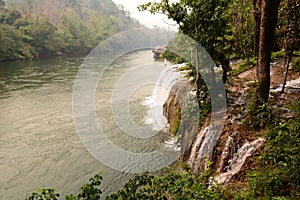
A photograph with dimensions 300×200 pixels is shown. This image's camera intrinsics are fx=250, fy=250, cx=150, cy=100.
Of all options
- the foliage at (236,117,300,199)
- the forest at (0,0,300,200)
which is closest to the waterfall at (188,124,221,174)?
the forest at (0,0,300,200)

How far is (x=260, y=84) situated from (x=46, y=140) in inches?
348

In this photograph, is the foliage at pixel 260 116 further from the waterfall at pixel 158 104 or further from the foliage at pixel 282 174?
the waterfall at pixel 158 104

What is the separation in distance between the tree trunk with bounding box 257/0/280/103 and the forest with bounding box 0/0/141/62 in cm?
4031

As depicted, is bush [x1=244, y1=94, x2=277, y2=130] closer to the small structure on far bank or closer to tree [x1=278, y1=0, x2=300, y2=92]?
tree [x1=278, y1=0, x2=300, y2=92]

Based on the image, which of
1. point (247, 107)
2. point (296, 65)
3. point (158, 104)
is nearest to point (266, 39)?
point (247, 107)

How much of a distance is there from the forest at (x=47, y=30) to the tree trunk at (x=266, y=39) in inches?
1587

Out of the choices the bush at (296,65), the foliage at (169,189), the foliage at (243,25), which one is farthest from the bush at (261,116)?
the foliage at (243,25)

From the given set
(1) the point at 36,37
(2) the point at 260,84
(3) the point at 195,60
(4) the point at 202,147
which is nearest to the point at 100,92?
(3) the point at 195,60

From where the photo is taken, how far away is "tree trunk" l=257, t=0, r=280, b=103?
16.1ft

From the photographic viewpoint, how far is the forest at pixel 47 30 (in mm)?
41406

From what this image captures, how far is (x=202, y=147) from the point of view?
6879 mm

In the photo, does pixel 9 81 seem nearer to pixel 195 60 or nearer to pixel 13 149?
pixel 13 149

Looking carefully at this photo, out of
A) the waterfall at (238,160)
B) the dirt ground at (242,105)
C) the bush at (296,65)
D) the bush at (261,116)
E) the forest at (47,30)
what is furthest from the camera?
the forest at (47,30)

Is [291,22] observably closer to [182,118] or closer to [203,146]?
[203,146]
